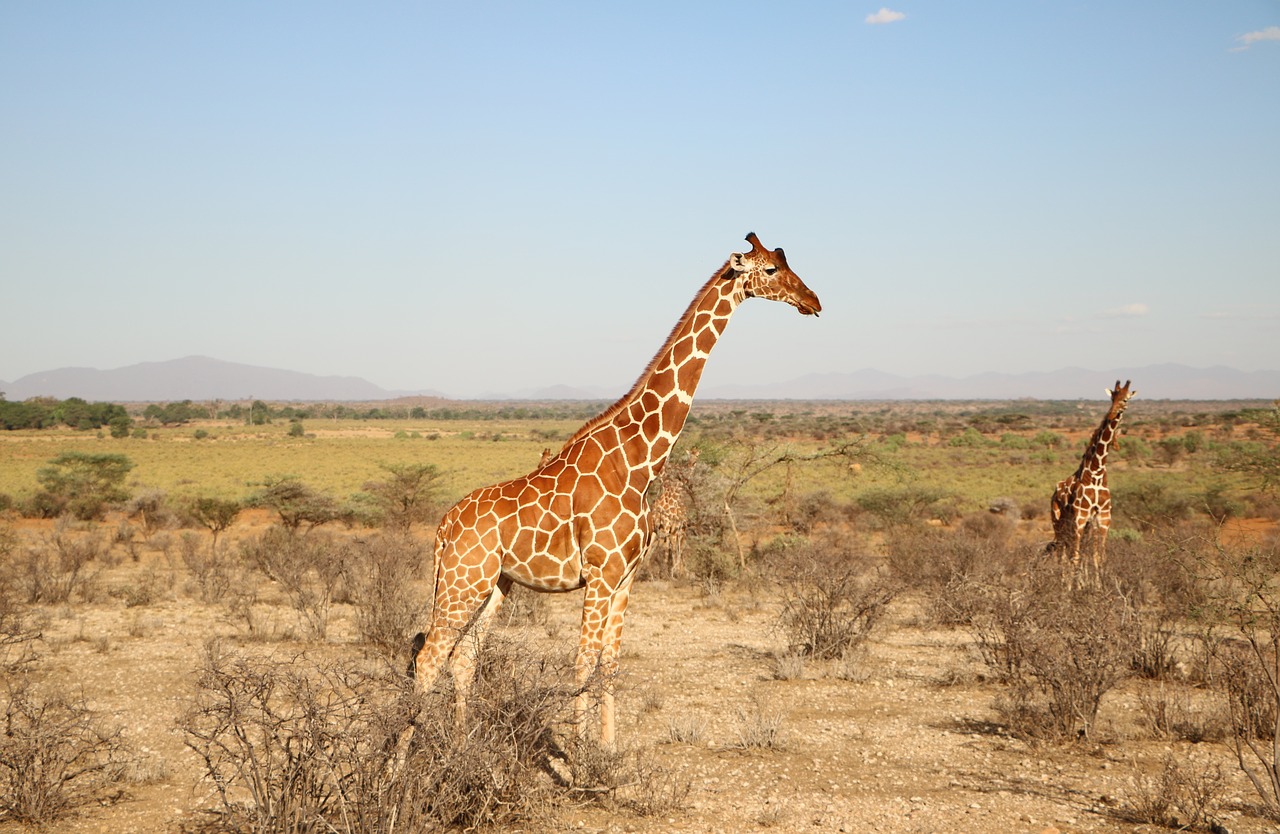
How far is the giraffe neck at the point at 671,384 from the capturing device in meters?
7.40

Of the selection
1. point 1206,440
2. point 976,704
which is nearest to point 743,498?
point 976,704

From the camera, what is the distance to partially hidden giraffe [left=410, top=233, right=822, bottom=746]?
6.95m

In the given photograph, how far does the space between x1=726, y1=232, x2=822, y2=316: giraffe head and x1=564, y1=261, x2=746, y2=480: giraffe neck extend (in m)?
0.10

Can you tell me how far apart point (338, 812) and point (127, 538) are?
789 inches

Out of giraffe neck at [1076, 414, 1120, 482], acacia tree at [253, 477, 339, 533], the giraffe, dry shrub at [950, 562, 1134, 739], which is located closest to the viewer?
dry shrub at [950, 562, 1134, 739]

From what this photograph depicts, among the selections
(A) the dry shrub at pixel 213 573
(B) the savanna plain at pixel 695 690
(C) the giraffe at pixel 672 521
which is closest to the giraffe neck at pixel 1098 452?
(B) the savanna plain at pixel 695 690

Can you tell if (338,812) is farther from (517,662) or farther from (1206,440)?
(1206,440)

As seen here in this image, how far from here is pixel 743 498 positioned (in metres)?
22.4

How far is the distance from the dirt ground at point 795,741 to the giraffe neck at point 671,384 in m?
2.28

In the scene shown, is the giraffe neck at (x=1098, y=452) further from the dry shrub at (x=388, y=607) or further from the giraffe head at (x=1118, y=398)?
the dry shrub at (x=388, y=607)

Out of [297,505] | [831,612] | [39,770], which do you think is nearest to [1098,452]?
[831,612]

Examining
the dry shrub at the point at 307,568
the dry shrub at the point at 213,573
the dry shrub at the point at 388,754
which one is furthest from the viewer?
the dry shrub at the point at 213,573

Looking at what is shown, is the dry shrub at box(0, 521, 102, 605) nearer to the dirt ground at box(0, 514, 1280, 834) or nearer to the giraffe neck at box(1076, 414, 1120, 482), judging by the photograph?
the dirt ground at box(0, 514, 1280, 834)

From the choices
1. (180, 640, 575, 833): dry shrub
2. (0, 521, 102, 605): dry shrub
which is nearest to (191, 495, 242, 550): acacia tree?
(0, 521, 102, 605): dry shrub
